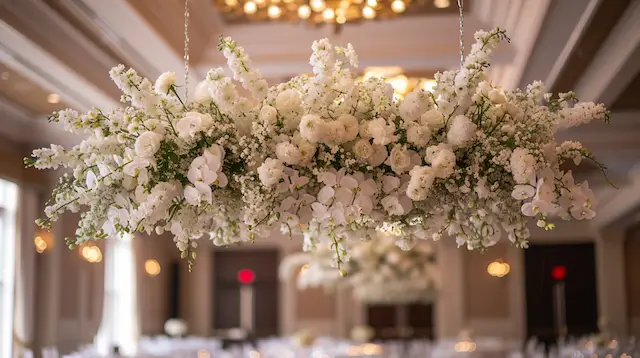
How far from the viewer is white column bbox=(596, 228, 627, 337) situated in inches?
671

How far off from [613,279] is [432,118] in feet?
49.2

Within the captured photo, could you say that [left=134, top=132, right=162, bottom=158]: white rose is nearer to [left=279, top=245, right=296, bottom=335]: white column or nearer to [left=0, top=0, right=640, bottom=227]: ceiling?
[left=0, top=0, right=640, bottom=227]: ceiling

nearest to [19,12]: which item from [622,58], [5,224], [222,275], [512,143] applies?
[512,143]

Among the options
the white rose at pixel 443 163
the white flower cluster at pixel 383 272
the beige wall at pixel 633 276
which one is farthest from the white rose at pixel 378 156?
the beige wall at pixel 633 276

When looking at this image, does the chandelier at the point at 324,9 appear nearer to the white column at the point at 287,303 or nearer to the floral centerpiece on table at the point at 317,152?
the floral centerpiece on table at the point at 317,152

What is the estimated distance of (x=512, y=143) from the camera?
10.6 ft

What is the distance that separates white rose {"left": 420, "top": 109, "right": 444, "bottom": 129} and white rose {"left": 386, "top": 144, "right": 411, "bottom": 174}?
14cm

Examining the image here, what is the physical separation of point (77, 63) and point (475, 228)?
4368 millimetres

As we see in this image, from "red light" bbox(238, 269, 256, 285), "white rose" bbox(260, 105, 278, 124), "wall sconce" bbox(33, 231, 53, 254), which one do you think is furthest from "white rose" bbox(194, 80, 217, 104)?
"red light" bbox(238, 269, 256, 285)

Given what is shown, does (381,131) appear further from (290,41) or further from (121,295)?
(121,295)

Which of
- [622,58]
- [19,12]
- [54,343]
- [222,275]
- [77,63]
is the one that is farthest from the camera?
[222,275]

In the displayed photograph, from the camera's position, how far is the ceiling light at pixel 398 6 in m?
6.38

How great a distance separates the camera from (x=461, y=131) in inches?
124

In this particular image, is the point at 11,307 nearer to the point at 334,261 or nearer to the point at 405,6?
the point at 405,6
